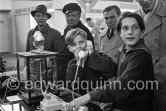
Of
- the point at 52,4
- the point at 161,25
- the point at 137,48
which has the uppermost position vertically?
the point at 52,4

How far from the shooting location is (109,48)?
228cm

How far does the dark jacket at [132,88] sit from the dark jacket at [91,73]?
8.2 inches

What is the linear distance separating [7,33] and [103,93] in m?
11.3

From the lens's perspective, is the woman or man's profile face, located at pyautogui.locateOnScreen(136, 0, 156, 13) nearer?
the woman

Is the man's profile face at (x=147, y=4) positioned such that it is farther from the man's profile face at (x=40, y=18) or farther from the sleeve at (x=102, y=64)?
the man's profile face at (x=40, y=18)

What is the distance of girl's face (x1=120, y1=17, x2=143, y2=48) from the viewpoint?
4.28 ft

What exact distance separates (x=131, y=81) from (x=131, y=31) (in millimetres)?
298

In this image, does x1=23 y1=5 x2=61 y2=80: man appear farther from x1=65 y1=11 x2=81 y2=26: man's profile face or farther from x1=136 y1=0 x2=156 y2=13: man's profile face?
x1=136 y1=0 x2=156 y2=13: man's profile face

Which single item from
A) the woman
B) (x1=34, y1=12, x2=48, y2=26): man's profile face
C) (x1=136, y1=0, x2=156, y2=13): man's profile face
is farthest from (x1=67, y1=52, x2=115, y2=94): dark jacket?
(x1=34, y1=12, x2=48, y2=26): man's profile face

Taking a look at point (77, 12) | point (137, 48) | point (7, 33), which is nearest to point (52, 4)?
point (77, 12)

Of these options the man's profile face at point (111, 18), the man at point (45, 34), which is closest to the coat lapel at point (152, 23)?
the man's profile face at point (111, 18)

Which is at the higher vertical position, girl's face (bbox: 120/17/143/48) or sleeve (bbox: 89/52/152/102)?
girl's face (bbox: 120/17/143/48)

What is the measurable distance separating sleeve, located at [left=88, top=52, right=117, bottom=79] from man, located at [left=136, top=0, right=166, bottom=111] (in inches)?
16.6

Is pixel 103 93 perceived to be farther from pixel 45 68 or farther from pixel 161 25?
pixel 161 25
